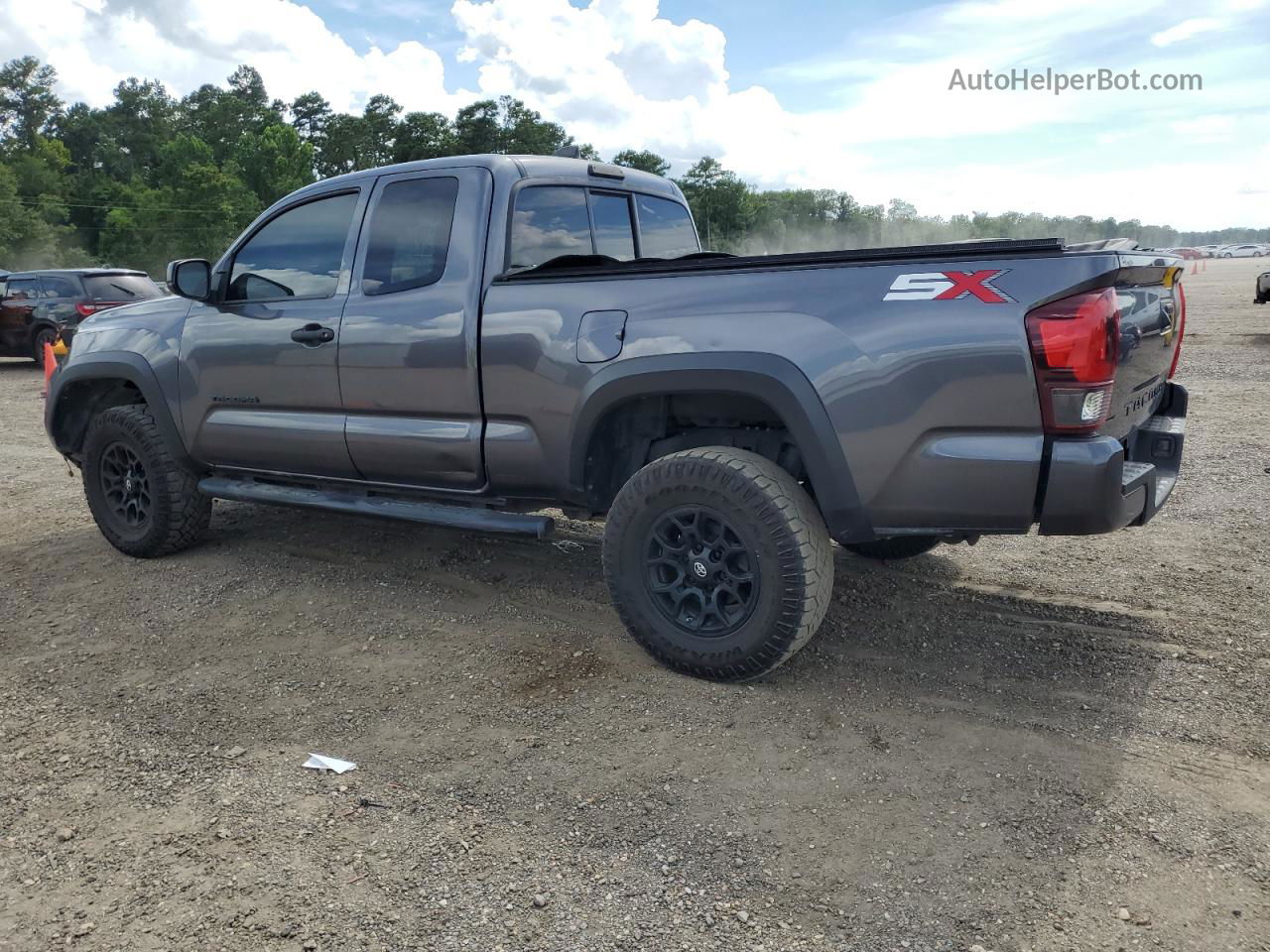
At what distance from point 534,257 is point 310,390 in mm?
1253

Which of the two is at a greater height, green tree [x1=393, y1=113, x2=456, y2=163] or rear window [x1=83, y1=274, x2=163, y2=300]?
green tree [x1=393, y1=113, x2=456, y2=163]

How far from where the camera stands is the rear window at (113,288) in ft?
49.9

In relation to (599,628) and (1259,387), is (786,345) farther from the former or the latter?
(1259,387)

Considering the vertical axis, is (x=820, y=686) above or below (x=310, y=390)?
below

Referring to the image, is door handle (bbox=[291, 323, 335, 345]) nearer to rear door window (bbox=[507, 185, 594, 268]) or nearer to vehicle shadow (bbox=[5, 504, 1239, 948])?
rear door window (bbox=[507, 185, 594, 268])

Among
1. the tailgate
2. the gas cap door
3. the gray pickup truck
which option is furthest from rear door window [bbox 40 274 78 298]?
the tailgate

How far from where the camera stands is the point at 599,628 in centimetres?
423

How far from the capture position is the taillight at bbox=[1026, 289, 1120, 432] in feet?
9.50

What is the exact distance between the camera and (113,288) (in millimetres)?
15336

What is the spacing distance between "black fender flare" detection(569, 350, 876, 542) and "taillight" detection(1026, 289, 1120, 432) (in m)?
0.67

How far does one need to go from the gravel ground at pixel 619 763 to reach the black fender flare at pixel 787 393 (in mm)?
713

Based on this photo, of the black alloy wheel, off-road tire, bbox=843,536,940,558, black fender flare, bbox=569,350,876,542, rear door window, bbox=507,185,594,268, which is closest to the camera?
black fender flare, bbox=569,350,876,542

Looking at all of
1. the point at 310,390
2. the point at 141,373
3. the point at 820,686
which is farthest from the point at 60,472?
the point at 820,686

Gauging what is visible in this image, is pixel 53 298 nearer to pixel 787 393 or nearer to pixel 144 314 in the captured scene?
pixel 144 314
